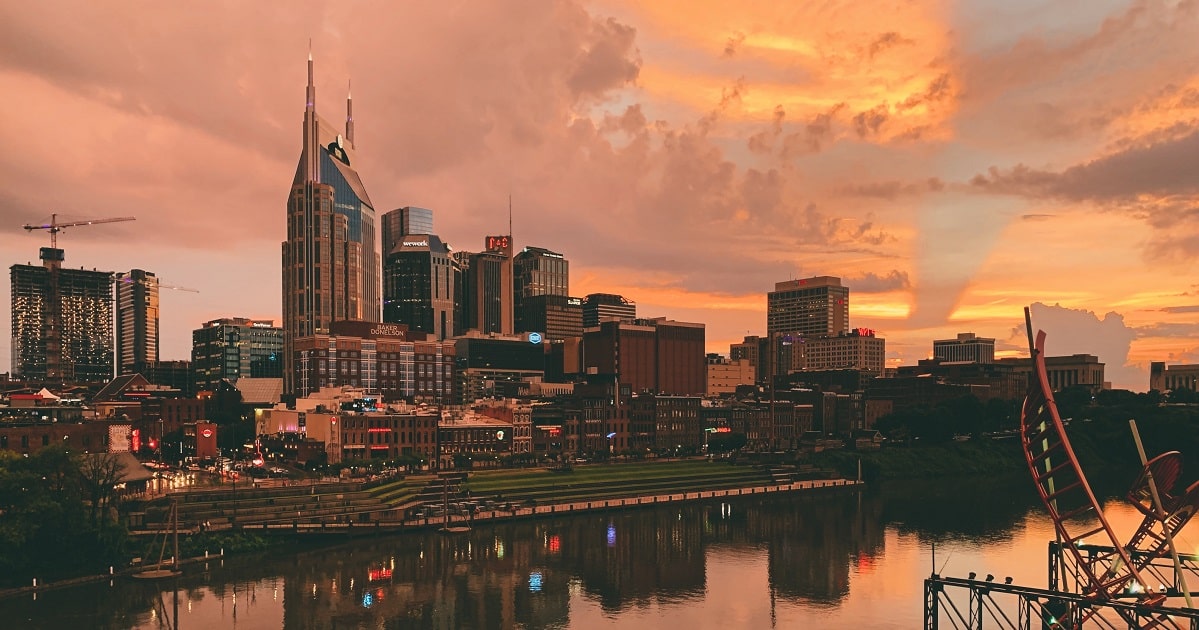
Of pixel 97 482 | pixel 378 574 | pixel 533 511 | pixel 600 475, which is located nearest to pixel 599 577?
pixel 378 574

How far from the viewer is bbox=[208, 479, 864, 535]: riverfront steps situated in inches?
4188

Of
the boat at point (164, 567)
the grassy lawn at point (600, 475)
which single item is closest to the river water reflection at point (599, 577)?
the boat at point (164, 567)

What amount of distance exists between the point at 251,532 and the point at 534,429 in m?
87.4

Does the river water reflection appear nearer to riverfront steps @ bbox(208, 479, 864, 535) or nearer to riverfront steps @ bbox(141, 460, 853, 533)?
riverfront steps @ bbox(208, 479, 864, 535)

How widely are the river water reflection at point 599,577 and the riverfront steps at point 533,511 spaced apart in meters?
2.02

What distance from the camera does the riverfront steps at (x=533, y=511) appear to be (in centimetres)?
10638

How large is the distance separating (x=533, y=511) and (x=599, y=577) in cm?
3335

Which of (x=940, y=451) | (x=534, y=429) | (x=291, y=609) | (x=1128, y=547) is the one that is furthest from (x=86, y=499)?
(x=940, y=451)

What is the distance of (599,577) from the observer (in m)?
91.6

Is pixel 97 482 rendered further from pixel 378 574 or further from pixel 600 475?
pixel 600 475

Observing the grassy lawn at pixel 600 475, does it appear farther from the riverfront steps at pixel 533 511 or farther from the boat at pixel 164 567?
the boat at pixel 164 567

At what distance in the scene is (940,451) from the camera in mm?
197375

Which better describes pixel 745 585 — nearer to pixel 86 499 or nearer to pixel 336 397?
pixel 86 499

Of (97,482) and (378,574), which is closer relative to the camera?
(378,574)
